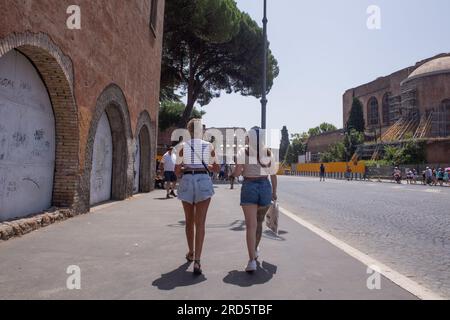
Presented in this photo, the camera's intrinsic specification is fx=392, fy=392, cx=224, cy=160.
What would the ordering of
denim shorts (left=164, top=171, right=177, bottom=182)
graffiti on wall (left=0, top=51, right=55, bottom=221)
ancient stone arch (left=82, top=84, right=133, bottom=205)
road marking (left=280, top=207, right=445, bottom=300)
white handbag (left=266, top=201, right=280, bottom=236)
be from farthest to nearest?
denim shorts (left=164, top=171, right=177, bottom=182) < ancient stone arch (left=82, top=84, right=133, bottom=205) < graffiti on wall (left=0, top=51, right=55, bottom=221) < white handbag (left=266, top=201, right=280, bottom=236) < road marking (left=280, top=207, right=445, bottom=300)

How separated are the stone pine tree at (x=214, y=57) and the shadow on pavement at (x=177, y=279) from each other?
2223 cm

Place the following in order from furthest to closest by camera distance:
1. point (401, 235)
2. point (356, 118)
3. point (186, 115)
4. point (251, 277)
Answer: point (356, 118) < point (186, 115) < point (401, 235) < point (251, 277)

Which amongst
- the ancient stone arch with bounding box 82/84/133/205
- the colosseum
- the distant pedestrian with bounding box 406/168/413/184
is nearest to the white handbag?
the ancient stone arch with bounding box 82/84/133/205

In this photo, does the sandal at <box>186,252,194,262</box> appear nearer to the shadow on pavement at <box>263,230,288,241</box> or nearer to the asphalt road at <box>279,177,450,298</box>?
the shadow on pavement at <box>263,230,288,241</box>

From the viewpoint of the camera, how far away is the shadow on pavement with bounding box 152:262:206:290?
3789 millimetres

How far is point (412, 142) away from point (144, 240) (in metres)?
41.1

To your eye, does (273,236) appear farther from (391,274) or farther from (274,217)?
(391,274)

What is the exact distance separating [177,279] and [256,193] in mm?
1334

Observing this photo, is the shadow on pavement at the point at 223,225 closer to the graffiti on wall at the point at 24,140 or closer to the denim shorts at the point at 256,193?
the graffiti on wall at the point at 24,140

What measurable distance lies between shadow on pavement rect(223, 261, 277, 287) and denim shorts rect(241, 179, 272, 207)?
0.75 m

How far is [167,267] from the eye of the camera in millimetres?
4477

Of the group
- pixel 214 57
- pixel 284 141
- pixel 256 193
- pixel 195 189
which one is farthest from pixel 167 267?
pixel 284 141

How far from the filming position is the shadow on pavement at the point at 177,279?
149 inches

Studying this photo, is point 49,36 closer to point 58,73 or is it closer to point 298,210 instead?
point 58,73
